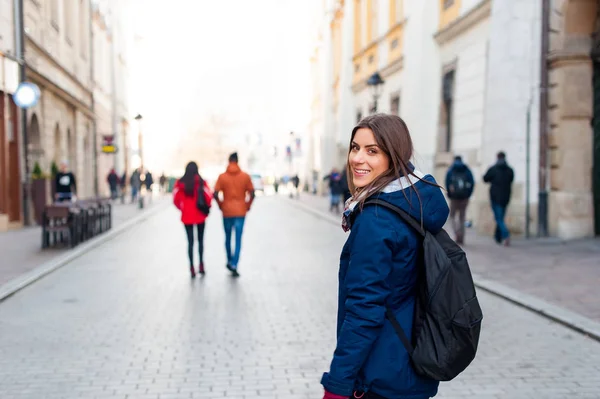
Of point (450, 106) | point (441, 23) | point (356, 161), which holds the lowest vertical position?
point (356, 161)

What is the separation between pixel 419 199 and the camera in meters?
2.41

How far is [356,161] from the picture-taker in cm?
255

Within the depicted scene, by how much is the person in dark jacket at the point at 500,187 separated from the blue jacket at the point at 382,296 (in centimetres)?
1186

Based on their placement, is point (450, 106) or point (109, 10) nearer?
point (450, 106)

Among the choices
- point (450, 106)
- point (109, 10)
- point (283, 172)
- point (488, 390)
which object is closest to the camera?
point (488, 390)

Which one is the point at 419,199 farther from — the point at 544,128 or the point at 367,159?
the point at 544,128

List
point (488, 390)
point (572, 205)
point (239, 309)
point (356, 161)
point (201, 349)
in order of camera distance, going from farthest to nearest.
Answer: point (572, 205), point (239, 309), point (201, 349), point (488, 390), point (356, 161)

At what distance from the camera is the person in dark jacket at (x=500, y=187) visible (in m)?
13.9

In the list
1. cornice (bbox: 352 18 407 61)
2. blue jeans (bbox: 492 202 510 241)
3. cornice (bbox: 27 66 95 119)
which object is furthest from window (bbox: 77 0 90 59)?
blue jeans (bbox: 492 202 510 241)

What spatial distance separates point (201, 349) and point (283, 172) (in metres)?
73.6

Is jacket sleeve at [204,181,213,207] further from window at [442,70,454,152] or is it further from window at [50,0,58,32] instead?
window at [50,0,58,32]

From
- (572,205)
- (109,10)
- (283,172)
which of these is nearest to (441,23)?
(572,205)

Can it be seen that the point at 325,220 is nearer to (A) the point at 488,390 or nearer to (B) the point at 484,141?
(B) the point at 484,141

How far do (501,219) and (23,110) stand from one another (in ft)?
43.5
